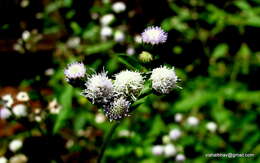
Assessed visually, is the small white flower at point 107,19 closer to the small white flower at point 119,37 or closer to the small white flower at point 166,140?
the small white flower at point 119,37

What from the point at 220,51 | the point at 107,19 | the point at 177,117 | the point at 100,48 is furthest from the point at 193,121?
the point at 107,19

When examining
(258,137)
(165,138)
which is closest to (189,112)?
(165,138)

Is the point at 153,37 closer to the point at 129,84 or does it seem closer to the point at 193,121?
the point at 129,84

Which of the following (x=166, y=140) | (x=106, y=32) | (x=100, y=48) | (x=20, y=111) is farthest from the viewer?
(x=106, y=32)

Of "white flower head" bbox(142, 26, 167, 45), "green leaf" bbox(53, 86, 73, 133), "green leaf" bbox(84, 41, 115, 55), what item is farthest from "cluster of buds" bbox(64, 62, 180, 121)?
"green leaf" bbox(84, 41, 115, 55)

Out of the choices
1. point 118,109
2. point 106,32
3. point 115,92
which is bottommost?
point 118,109
